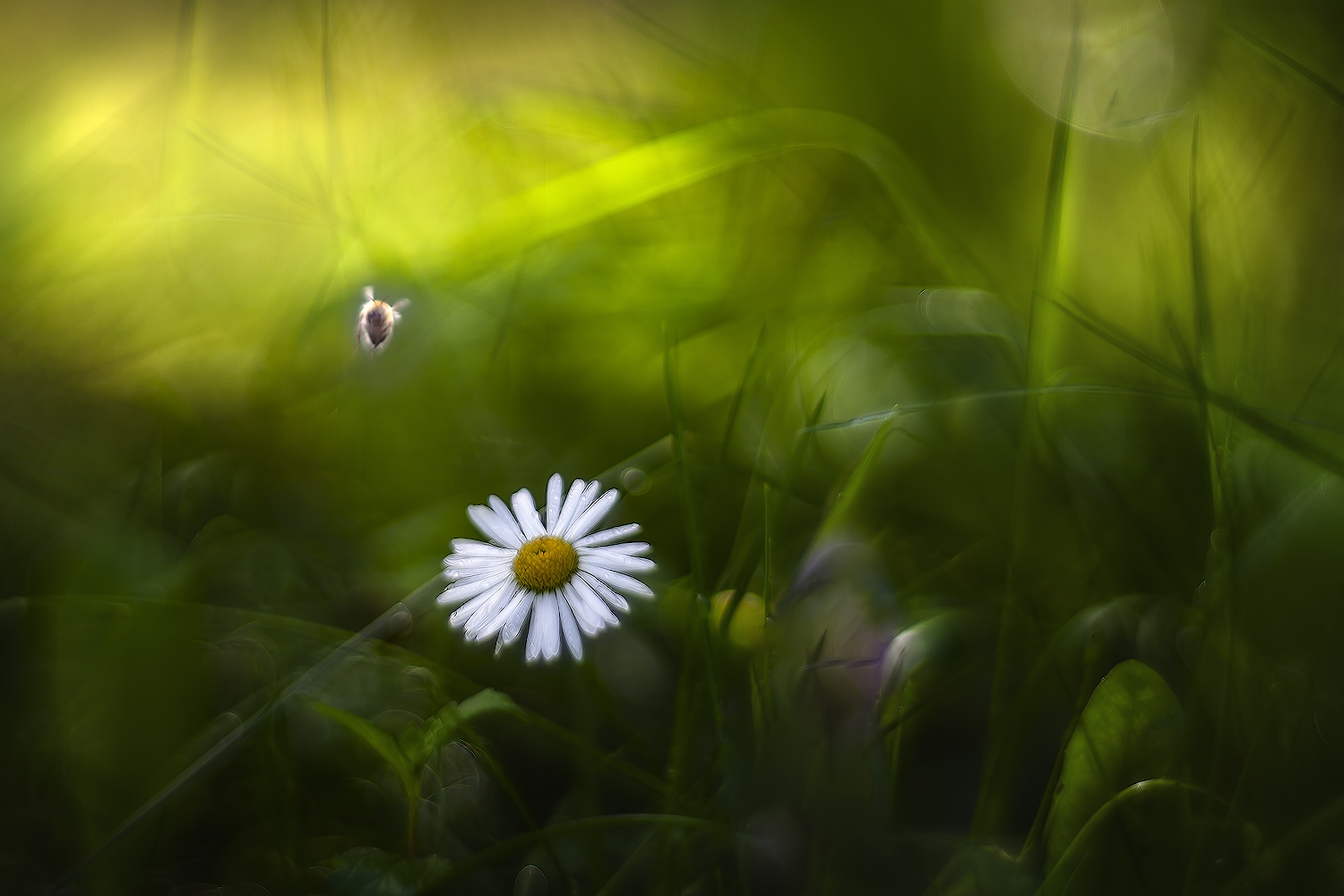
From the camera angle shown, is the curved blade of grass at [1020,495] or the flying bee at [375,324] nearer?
the curved blade of grass at [1020,495]

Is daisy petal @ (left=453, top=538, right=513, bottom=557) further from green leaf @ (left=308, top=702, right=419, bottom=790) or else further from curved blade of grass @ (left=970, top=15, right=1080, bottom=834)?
curved blade of grass @ (left=970, top=15, right=1080, bottom=834)

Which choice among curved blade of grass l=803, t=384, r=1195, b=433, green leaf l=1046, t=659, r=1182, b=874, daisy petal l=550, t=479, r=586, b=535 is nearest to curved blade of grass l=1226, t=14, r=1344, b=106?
curved blade of grass l=803, t=384, r=1195, b=433

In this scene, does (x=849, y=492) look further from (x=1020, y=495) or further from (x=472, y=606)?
(x=472, y=606)

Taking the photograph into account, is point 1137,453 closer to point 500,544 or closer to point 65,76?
point 500,544

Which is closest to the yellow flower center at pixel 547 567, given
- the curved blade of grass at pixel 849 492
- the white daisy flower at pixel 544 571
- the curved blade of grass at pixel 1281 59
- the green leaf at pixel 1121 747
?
the white daisy flower at pixel 544 571

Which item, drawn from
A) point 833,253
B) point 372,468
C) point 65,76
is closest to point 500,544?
point 372,468

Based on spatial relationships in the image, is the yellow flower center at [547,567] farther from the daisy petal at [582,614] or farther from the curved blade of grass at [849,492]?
the curved blade of grass at [849,492]

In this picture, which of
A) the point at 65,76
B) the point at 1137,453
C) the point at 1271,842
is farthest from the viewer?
the point at 65,76
